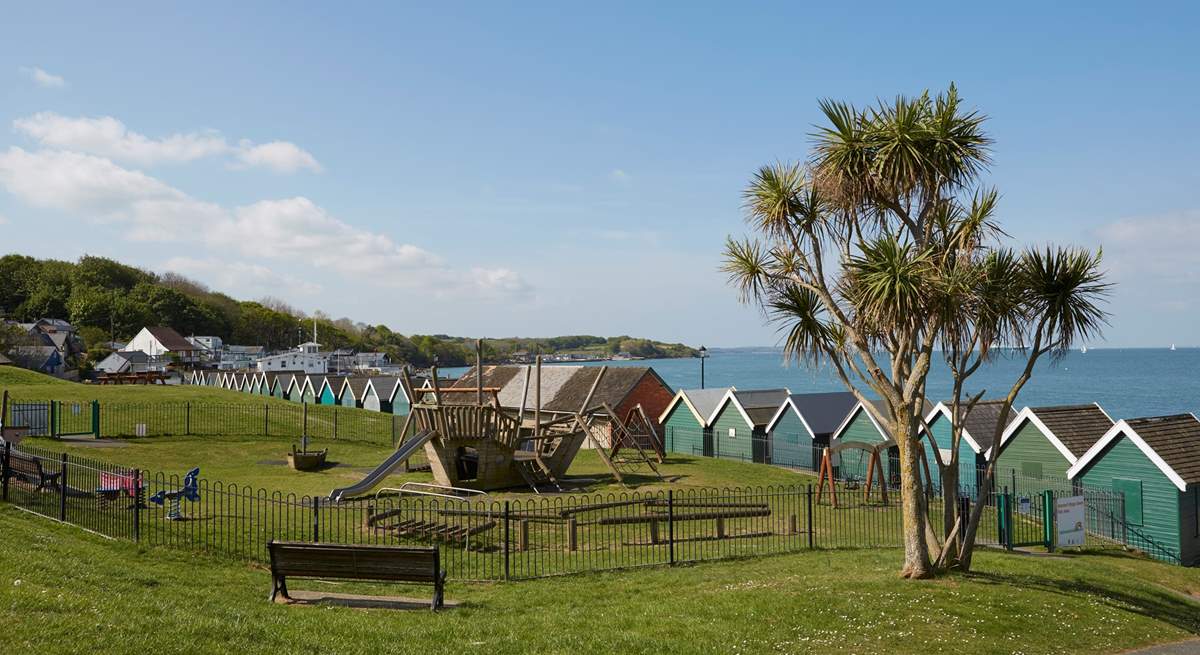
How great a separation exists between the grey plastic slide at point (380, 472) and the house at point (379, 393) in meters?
40.0

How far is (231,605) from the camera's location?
416 inches

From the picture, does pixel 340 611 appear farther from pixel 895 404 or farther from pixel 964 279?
pixel 964 279

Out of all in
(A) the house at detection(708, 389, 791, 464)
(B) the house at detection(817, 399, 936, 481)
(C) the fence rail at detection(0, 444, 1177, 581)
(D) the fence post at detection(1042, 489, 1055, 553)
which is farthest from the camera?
(A) the house at detection(708, 389, 791, 464)

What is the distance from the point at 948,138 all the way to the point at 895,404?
4449mm

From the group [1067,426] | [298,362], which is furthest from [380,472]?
[298,362]

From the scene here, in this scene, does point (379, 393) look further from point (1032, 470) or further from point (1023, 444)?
point (1032, 470)

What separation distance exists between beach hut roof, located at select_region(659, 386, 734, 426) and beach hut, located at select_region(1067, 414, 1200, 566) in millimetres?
20211

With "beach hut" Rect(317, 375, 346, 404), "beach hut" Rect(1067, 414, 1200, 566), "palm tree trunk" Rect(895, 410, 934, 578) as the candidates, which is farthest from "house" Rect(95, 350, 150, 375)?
"palm tree trunk" Rect(895, 410, 934, 578)

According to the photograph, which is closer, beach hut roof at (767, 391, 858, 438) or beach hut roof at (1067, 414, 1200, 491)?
beach hut roof at (1067, 414, 1200, 491)

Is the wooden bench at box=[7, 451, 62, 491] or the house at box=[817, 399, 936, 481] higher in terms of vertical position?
the wooden bench at box=[7, 451, 62, 491]

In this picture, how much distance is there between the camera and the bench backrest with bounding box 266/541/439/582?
11406 millimetres

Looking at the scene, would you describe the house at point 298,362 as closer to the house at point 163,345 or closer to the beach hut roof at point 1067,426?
the house at point 163,345

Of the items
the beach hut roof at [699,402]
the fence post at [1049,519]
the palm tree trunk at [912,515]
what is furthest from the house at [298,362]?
the palm tree trunk at [912,515]

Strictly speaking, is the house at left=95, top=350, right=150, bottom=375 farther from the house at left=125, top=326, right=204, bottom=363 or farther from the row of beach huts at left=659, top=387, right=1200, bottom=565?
the row of beach huts at left=659, top=387, right=1200, bottom=565
